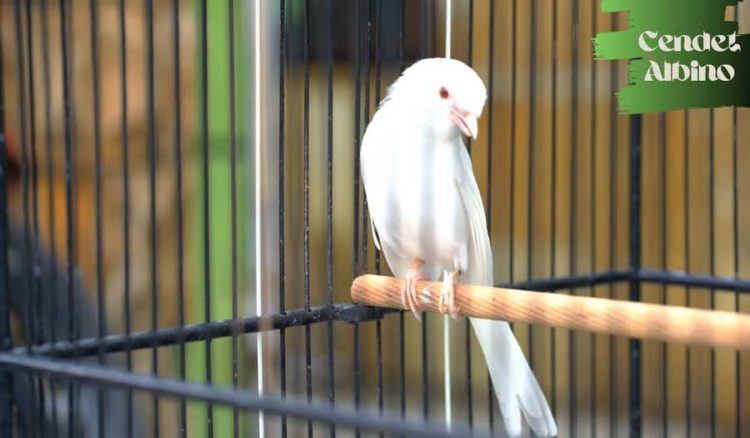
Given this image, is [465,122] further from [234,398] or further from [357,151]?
[234,398]

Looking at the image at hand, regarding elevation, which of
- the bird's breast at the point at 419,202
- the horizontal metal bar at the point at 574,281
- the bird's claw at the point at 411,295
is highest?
the bird's breast at the point at 419,202

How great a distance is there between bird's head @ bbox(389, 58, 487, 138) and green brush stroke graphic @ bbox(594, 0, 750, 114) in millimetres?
224

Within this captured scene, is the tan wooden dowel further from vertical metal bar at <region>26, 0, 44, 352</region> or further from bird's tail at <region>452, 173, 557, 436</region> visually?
vertical metal bar at <region>26, 0, 44, 352</region>

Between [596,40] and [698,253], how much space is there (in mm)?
884

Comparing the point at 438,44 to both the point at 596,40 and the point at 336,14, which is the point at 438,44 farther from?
the point at 596,40

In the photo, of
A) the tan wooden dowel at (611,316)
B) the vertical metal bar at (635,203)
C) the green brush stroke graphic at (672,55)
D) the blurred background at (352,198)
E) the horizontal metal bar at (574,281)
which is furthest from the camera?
the blurred background at (352,198)

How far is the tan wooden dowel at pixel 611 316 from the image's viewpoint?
670 mm

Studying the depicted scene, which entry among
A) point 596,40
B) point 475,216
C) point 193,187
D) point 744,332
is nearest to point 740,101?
point 596,40

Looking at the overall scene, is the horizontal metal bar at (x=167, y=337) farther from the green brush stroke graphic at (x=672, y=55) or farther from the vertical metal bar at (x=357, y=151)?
the green brush stroke graphic at (x=672, y=55)

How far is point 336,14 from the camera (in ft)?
6.33

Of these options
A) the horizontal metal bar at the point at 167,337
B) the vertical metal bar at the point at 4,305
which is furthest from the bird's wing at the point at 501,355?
the vertical metal bar at the point at 4,305

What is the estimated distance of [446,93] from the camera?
99 centimetres

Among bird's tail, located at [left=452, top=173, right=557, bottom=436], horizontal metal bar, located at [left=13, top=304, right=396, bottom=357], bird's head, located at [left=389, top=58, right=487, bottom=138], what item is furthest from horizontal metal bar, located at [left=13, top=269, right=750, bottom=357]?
bird's head, located at [left=389, top=58, right=487, bottom=138]

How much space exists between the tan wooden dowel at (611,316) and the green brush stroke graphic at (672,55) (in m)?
0.36
